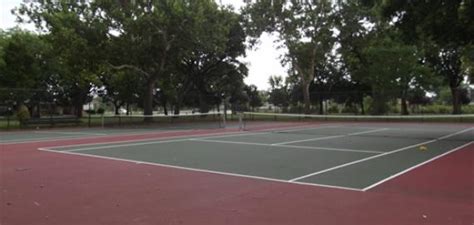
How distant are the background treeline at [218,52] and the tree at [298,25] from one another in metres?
0.09

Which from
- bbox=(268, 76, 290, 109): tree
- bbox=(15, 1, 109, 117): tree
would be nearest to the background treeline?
bbox=(15, 1, 109, 117): tree

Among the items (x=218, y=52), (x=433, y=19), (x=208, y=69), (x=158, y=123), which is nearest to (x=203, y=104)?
(x=208, y=69)

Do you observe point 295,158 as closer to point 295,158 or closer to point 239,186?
point 295,158

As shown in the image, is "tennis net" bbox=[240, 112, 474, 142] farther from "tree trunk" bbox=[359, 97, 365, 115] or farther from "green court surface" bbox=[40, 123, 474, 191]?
"green court surface" bbox=[40, 123, 474, 191]

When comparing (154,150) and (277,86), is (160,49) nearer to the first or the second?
(154,150)

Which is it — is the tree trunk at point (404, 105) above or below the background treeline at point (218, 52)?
below

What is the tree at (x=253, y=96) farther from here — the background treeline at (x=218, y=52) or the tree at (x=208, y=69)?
the tree at (x=208, y=69)

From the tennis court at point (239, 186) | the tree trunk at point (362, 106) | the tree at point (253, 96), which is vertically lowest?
the tennis court at point (239, 186)

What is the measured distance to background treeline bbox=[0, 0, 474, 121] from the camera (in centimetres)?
2997

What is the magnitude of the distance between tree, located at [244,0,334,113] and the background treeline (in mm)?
86

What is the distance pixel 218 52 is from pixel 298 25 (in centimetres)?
719

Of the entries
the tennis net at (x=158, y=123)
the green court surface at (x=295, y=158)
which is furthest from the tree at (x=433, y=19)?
the tennis net at (x=158, y=123)

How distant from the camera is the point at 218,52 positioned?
122 ft

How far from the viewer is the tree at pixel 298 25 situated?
38.6 metres
